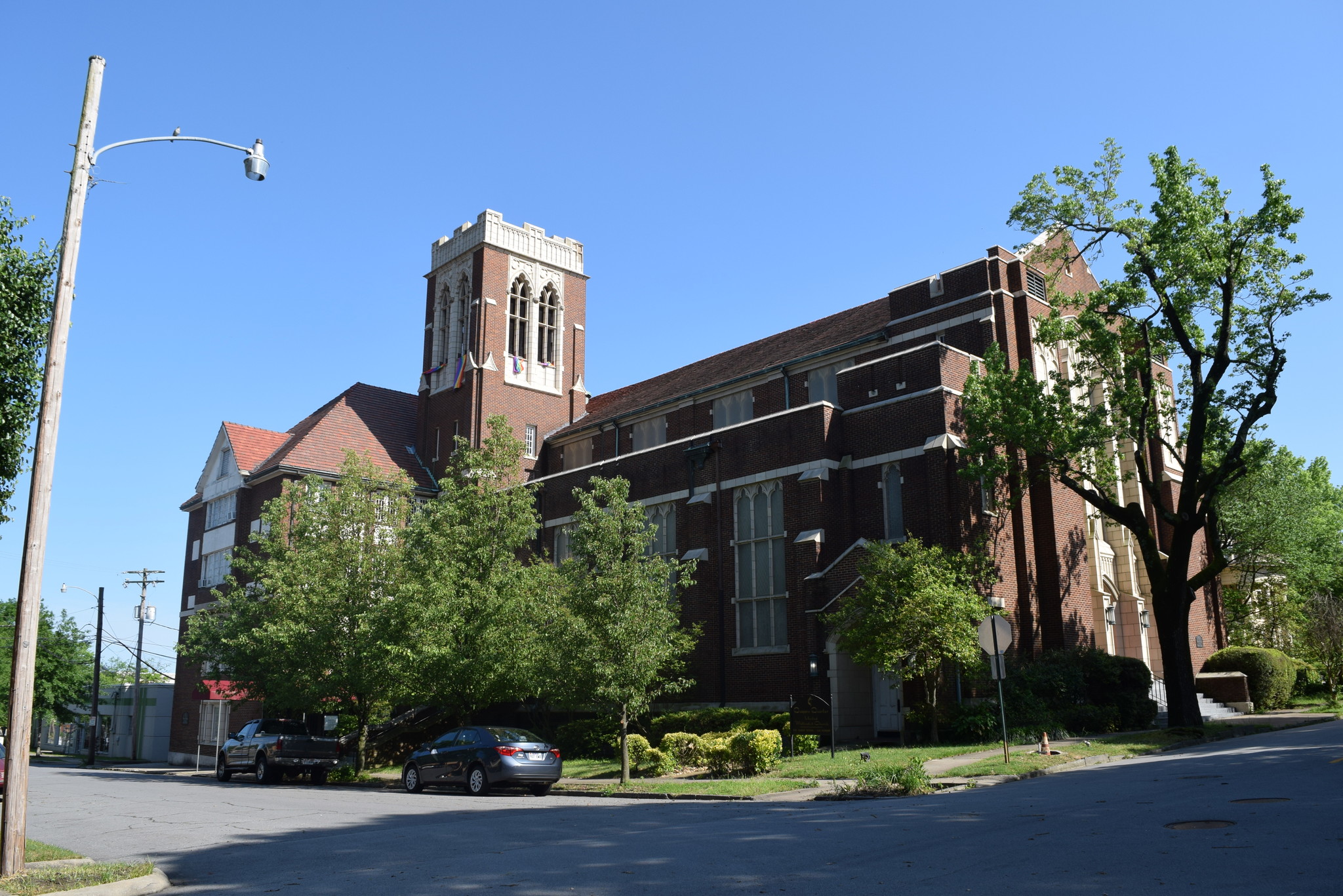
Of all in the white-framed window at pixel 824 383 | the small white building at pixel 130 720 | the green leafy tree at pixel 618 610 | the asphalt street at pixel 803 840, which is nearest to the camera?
the asphalt street at pixel 803 840

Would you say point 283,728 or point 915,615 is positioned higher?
point 915,615

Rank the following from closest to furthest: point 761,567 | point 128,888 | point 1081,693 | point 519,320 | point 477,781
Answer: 1. point 128,888
2. point 477,781
3. point 1081,693
4. point 761,567
5. point 519,320

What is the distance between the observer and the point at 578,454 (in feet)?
151

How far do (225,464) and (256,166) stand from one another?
1545 inches

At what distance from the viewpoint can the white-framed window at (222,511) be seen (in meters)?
46.3

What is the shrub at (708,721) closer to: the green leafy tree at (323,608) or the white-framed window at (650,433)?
the green leafy tree at (323,608)

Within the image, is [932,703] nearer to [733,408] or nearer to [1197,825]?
[1197,825]

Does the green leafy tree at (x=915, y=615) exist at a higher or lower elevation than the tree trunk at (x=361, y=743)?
higher

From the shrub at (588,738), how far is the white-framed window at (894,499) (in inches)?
377

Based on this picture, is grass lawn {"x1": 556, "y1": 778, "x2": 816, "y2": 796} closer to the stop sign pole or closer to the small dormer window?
the stop sign pole

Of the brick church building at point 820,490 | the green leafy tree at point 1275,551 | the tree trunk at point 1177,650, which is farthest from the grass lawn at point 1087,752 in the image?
the green leafy tree at point 1275,551

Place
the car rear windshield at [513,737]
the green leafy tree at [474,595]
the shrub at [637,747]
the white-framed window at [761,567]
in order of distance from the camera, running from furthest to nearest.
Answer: the white-framed window at [761,567]
the green leafy tree at [474,595]
the shrub at [637,747]
the car rear windshield at [513,737]

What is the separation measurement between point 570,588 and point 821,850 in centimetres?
1370

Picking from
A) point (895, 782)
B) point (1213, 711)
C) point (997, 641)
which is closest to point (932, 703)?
point (997, 641)
